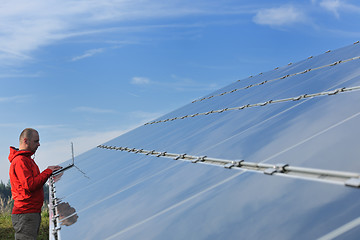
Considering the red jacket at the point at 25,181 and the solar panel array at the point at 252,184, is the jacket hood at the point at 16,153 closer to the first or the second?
the red jacket at the point at 25,181

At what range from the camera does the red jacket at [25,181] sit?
5.59 m

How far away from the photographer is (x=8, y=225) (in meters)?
13.7

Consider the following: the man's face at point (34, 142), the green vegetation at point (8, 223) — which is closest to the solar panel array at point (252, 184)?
the man's face at point (34, 142)

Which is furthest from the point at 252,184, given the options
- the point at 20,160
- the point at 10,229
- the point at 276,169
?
the point at 10,229

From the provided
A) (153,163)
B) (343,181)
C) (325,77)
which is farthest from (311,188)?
(325,77)

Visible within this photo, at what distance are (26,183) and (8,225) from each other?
9.58 m

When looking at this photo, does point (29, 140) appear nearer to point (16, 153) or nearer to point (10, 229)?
point (16, 153)

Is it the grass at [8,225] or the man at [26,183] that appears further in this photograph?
the grass at [8,225]

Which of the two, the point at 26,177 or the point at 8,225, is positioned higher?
the point at 8,225

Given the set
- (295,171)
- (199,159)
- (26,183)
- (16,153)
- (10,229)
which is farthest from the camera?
(10,229)

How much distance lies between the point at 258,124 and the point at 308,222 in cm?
326

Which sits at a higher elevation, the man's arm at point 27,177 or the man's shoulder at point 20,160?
the man's shoulder at point 20,160

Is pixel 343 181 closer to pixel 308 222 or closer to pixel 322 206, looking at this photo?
pixel 322 206

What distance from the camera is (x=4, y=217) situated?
15.1m
